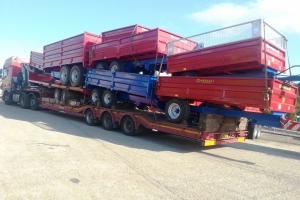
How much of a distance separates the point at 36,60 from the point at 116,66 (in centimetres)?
874

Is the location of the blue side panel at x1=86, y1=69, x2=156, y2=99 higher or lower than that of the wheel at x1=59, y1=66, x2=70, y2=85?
lower

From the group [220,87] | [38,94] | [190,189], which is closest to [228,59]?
[220,87]

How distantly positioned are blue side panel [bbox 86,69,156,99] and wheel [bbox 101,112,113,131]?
1157 mm

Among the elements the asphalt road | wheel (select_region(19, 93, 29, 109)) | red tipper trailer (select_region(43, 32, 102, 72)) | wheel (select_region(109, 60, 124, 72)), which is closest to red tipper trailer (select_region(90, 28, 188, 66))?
wheel (select_region(109, 60, 124, 72))

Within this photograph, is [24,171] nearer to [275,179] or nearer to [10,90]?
[275,179]

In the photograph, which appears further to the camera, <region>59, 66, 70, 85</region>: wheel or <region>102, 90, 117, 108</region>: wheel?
<region>59, 66, 70, 85</region>: wheel

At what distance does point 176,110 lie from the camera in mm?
8250

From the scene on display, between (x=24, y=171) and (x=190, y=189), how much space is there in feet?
9.71

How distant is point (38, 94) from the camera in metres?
16.1

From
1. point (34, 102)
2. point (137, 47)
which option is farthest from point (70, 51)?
point (34, 102)

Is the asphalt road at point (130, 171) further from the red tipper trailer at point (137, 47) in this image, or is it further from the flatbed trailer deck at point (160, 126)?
the red tipper trailer at point (137, 47)

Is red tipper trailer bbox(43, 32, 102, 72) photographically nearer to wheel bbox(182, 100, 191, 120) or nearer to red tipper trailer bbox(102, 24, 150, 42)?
red tipper trailer bbox(102, 24, 150, 42)

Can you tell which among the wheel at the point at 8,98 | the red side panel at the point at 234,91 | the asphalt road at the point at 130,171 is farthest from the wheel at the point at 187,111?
the wheel at the point at 8,98

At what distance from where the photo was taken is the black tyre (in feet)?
41.1
